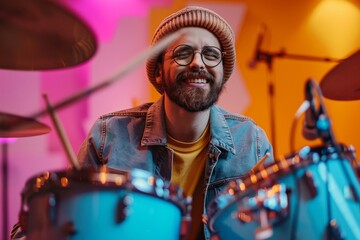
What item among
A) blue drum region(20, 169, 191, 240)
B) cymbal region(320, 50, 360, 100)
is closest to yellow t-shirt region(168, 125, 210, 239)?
cymbal region(320, 50, 360, 100)

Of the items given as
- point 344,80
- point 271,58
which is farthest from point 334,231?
point 271,58

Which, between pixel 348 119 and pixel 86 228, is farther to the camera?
pixel 348 119

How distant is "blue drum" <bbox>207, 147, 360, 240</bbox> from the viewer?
0.94 metres

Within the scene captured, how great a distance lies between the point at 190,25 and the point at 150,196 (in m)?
0.82

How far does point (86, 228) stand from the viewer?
95 centimetres

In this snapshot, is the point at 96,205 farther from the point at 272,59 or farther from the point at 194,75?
the point at 272,59

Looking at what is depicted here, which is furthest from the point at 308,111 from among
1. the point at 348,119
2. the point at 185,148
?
the point at 348,119

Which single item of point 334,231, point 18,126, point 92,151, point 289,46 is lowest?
point 334,231

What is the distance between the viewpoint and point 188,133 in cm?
→ 165

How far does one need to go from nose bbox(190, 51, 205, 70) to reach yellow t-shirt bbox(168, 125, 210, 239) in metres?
0.24

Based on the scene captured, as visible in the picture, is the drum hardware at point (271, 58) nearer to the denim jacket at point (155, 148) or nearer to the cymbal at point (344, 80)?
the denim jacket at point (155, 148)

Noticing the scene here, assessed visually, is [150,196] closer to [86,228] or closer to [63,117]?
[86,228]

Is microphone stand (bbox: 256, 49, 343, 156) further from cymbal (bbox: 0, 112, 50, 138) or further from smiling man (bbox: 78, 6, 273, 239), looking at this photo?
cymbal (bbox: 0, 112, 50, 138)

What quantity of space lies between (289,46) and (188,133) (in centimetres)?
178
